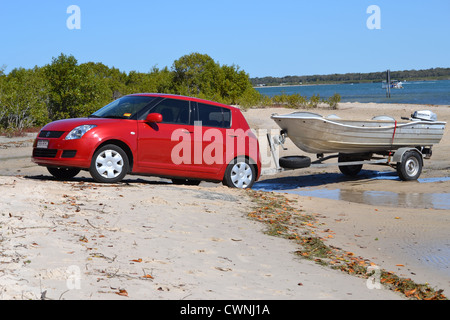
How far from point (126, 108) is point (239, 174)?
2630 mm

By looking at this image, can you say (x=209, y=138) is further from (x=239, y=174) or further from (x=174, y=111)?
(x=239, y=174)

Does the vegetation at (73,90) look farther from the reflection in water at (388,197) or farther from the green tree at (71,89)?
the reflection in water at (388,197)

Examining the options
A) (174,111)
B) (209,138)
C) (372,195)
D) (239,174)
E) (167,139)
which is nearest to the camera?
(167,139)

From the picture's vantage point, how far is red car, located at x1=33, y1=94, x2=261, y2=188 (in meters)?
10.5

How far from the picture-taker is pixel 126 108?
11227 mm

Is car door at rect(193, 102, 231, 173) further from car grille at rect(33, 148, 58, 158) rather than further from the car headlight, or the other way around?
car grille at rect(33, 148, 58, 158)

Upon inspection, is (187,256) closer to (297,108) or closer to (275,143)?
(275,143)

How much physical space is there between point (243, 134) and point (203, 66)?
29.2m

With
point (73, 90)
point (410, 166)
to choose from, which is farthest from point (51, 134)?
point (73, 90)

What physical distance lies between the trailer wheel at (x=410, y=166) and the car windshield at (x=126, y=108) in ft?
24.4

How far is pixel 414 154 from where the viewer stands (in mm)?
15953

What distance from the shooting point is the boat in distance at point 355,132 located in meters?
14.3

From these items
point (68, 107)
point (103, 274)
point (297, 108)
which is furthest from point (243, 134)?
point (297, 108)

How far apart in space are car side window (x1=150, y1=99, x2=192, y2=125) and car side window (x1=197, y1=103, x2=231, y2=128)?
0.28 metres
